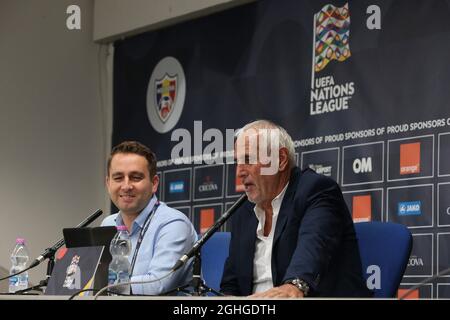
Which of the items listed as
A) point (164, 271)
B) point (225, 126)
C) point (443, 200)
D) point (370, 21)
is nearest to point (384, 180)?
point (443, 200)

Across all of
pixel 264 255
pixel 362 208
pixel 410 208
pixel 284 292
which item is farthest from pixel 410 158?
pixel 284 292

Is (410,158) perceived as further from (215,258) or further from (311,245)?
(311,245)

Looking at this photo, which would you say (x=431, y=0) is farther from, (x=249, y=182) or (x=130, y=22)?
(x=130, y=22)

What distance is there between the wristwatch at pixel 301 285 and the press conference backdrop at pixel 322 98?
5.42ft

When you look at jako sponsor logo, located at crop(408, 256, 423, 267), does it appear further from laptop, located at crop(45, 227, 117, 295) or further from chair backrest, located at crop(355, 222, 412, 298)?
laptop, located at crop(45, 227, 117, 295)

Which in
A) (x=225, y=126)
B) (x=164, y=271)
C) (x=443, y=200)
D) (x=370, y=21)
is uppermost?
(x=370, y=21)

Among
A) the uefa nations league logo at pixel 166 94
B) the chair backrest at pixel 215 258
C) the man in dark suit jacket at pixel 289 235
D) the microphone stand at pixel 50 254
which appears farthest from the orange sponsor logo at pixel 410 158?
the uefa nations league logo at pixel 166 94

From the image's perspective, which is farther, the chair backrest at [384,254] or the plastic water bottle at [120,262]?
the plastic water bottle at [120,262]

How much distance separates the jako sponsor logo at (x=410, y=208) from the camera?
407 centimetres

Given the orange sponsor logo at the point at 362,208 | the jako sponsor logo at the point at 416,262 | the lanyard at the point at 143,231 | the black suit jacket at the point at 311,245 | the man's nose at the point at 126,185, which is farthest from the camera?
the orange sponsor logo at the point at 362,208

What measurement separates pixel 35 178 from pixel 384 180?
2.61 metres

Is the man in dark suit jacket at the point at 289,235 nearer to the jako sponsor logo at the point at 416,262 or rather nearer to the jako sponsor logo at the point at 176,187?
the jako sponsor logo at the point at 416,262

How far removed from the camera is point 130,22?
594cm
